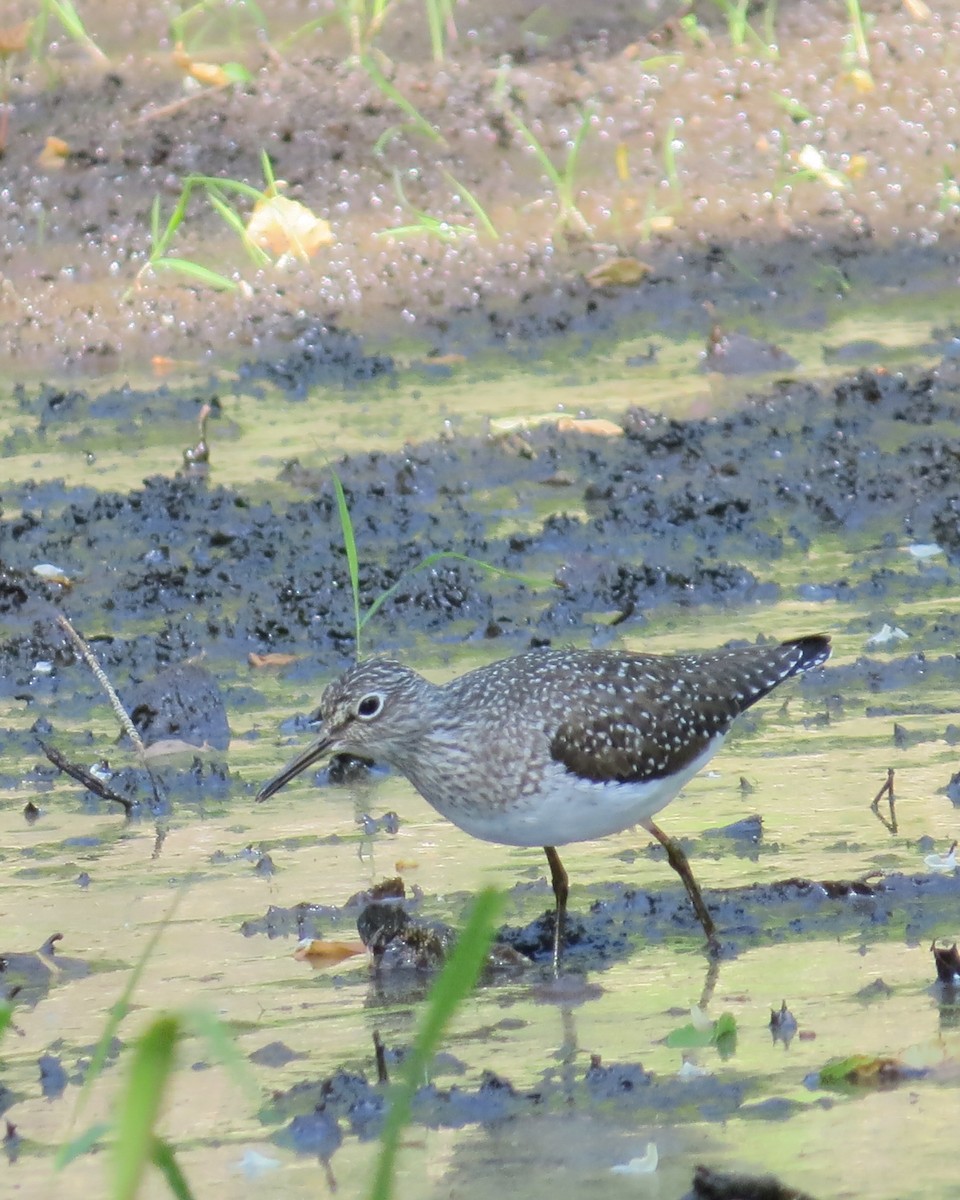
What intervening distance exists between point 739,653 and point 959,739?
32.5 inches

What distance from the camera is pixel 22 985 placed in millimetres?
5156

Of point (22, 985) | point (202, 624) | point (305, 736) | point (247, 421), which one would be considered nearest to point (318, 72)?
point (247, 421)

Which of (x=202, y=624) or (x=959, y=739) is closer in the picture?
(x=959, y=739)

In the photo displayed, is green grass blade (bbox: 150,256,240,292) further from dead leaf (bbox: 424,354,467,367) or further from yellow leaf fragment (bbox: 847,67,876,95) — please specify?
yellow leaf fragment (bbox: 847,67,876,95)

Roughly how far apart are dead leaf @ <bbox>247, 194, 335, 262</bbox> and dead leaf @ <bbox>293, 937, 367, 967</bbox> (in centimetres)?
705

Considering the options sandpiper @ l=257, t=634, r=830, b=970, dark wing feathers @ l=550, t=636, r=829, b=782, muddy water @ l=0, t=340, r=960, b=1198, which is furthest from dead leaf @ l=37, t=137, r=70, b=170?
dark wing feathers @ l=550, t=636, r=829, b=782

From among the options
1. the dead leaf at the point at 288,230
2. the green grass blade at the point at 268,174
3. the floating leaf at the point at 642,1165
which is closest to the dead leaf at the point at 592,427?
the green grass blade at the point at 268,174

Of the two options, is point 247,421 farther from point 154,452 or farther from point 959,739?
point 959,739

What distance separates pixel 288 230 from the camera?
1181 cm

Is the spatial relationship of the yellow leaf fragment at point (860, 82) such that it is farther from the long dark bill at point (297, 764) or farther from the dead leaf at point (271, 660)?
the long dark bill at point (297, 764)

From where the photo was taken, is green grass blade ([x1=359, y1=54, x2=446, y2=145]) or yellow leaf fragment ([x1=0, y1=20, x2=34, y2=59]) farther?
yellow leaf fragment ([x1=0, y1=20, x2=34, y2=59])

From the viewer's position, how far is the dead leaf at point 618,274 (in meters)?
11.5

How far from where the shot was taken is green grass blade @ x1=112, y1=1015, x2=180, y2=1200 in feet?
6.76

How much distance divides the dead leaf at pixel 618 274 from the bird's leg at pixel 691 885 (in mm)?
6460
